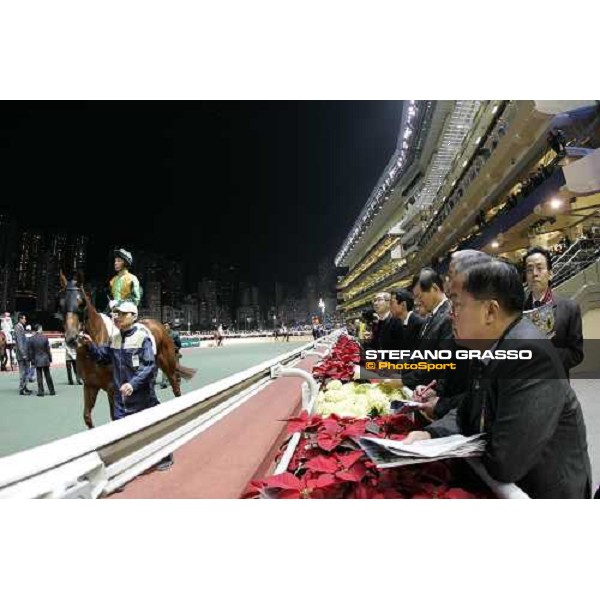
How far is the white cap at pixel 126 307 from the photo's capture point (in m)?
2.46

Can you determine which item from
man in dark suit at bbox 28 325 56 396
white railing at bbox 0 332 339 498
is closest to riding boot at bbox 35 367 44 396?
man in dark suit at bbox 28 325 56 396

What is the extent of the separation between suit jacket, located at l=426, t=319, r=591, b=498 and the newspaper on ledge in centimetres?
4

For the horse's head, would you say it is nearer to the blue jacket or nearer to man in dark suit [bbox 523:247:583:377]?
the blue jacket

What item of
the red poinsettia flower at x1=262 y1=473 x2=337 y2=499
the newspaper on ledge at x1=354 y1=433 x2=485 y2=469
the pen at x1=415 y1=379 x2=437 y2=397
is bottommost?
the red poinsettia flower at x1=262 y1=473 x2=337 y2=499

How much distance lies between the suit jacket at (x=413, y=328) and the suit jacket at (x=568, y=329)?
406 millimetres

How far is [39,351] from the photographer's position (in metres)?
4.79

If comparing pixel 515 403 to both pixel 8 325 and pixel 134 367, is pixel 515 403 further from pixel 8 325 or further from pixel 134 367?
pixel 8 325

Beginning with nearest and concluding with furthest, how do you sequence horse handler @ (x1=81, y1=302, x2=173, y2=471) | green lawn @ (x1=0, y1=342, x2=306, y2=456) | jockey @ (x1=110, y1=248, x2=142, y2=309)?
green lawn @ (x1=0, y1=342, x2=306, y2=456), jockey @ (x1=110, y1=248, x2=142, y2=309), horse handler @ (x1=81, y1=302, x2=173, y2=471)

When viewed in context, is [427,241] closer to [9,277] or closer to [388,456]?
[388,456]

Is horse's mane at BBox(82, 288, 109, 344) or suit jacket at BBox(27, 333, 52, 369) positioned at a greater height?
horse's mane at BBox(82, 288, 109, 344)

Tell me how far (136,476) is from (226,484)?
291 mm

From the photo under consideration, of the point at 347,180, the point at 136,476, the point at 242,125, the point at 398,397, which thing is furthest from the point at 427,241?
the point at 136,476

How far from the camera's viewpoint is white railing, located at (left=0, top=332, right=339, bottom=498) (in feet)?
3.47

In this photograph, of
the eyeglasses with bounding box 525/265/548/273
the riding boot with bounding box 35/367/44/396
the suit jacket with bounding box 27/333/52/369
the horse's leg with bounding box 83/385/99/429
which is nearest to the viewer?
the eyeglasses with bounding box 525/265/548/273
